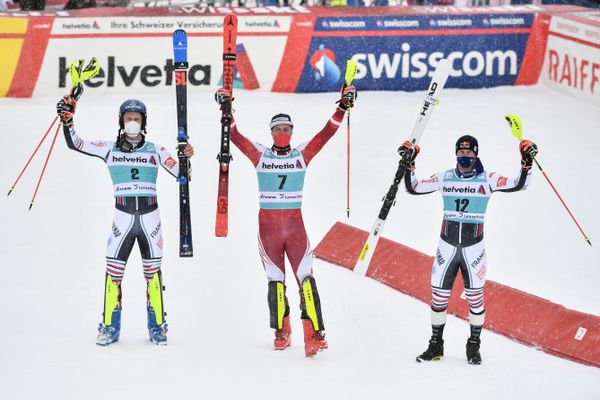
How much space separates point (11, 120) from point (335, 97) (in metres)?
5.61

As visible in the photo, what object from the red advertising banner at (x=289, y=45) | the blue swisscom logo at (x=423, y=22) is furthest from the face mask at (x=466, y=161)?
the blue swisscom logo at (x=423, y=22)

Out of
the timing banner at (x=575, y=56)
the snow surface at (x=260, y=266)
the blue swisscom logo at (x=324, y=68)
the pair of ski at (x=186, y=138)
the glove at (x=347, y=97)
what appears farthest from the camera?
the blue swisscom logo at (x=324, y=68)

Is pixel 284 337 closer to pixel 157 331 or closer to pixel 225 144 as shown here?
pixel 157 331

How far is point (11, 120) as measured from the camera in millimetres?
17938

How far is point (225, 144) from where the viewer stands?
10812 millimetres

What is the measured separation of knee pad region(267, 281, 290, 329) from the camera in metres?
10.7

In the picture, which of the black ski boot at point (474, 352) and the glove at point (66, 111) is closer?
the glove at point (66, 111)

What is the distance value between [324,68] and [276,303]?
1013cm

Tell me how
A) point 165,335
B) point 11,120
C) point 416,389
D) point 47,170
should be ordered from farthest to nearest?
point 11,120
point 47,170
point 165,335
point 416,389

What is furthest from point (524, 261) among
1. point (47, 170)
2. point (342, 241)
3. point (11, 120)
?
point (11, 120)

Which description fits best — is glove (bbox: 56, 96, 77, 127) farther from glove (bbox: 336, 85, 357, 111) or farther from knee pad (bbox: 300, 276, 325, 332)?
knee pad (bbox: 300, 276, 325, 332)

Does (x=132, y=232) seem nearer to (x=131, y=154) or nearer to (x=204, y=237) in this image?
(x=131, y=154)

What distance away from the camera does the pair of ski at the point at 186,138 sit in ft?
34.5

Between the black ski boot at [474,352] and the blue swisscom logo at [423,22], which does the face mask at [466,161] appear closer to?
the black ski boot at [474,352]
